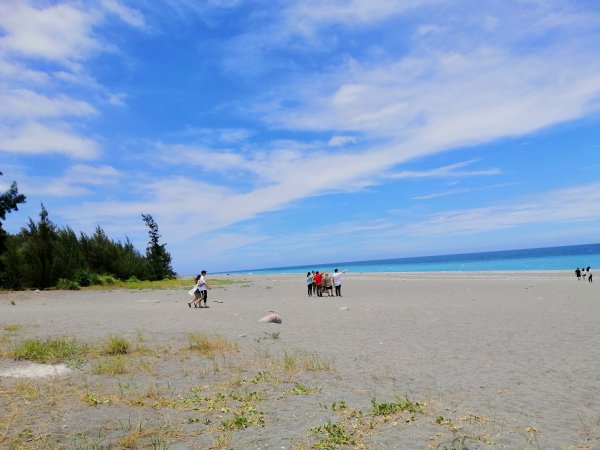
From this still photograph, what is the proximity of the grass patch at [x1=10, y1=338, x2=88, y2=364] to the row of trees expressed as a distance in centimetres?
2580

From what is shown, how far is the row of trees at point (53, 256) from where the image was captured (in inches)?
1276

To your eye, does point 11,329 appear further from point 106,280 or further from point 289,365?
point 106,280

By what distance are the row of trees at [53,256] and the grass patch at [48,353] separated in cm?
2580

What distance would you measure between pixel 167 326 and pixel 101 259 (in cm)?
3164

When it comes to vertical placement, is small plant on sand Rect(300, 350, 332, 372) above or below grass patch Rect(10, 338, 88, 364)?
below

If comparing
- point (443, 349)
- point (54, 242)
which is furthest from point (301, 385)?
point (54, 242)

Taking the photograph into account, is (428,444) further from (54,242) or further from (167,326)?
(54,242)

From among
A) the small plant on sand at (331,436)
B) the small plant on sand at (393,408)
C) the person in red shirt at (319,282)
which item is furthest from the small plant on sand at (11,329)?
the person in red shirt at (319,282)

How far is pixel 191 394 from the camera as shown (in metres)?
6.95

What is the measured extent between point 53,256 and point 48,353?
29.3 m

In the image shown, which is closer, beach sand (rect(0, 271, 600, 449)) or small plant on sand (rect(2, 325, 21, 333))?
beach sand (rect(0, 271, 600, 449))

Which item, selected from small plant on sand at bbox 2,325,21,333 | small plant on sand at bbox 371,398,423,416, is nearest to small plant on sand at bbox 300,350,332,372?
small plant on sand at bbox 371,398,423,416

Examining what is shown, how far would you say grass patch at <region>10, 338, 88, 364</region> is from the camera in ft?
28.1

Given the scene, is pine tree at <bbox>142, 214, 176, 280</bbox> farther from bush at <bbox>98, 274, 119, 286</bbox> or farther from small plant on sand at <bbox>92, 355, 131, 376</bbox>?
small plant on sand at <bbox>92, 355, 131, 376</bbox>
